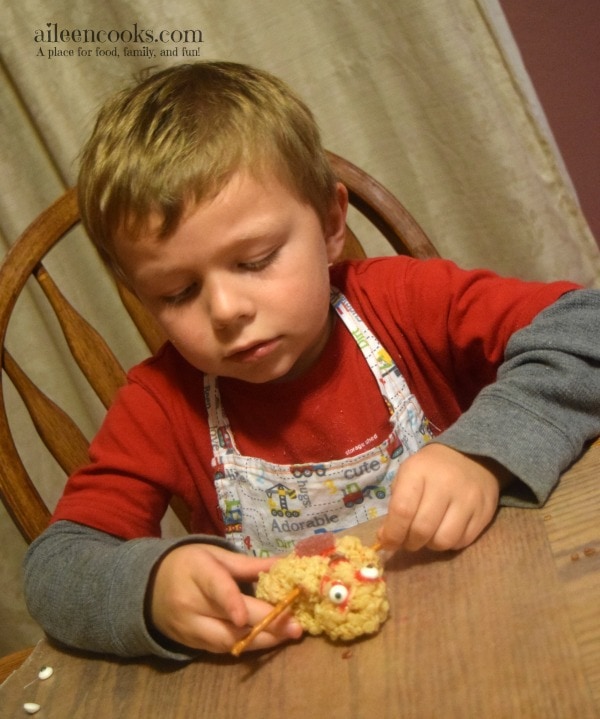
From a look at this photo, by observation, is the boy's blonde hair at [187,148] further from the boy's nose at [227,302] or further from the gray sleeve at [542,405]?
the gray sleeve at [542,405]

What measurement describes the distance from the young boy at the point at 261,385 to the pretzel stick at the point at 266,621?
0.05 feet

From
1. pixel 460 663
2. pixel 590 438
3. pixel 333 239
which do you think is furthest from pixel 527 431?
pixel 333 239

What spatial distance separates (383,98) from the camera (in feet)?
3.78

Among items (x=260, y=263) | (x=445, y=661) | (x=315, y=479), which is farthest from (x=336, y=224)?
(x=445, y=661)

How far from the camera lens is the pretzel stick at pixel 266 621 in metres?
0.48

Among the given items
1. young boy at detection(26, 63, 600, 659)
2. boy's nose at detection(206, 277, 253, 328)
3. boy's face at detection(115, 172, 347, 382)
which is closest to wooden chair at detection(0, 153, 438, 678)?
young boy at detection(26, 63, 600, 659)

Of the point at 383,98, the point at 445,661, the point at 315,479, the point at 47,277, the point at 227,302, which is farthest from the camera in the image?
the point at 383,98

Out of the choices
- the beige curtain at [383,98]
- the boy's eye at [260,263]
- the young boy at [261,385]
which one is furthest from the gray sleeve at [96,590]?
the beige curtain at [383,98]

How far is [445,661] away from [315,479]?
0.38 meters

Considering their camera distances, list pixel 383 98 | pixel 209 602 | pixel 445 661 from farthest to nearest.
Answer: pixel 383 98
pixel 209 602
pixel 445 661

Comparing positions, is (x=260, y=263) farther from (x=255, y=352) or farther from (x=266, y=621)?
(x=266, y=621)

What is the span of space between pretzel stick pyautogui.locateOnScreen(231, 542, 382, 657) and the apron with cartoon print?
30 cm

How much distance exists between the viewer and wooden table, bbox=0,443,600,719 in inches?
15.3

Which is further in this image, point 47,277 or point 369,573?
point 47,277
